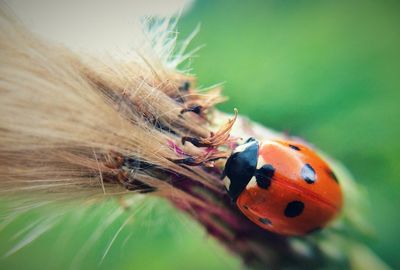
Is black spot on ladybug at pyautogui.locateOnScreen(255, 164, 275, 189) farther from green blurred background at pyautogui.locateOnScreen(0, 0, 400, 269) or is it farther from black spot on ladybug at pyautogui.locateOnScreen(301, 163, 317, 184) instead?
green blurred background at pyautogui.locateOnScreen(0, 0, 400, 269)

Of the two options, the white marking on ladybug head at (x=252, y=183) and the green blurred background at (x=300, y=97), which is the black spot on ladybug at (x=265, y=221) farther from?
the green blurred background at (x=300, y=97)

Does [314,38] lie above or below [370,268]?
above

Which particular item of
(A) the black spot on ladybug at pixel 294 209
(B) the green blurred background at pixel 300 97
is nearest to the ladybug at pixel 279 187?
(A) the black spot on ladybug at pixel 294 209

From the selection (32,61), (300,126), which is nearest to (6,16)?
(32,61)

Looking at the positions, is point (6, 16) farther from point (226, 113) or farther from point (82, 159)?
point (226, 113)

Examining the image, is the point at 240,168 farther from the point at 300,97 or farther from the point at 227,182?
the point at 300,97
